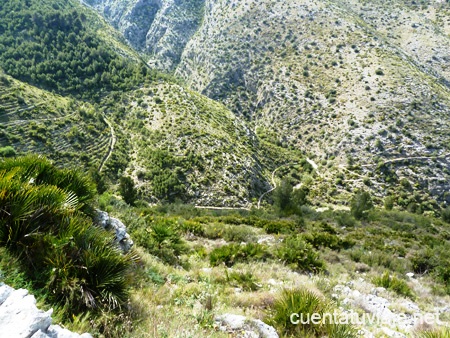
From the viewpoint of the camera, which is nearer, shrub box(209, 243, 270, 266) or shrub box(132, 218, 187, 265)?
shrub box(132, 218, 187, 265)

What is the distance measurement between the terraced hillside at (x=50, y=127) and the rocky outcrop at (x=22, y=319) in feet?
144

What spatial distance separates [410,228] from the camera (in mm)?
25062

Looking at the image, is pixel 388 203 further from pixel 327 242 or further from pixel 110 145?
pixel 110 145

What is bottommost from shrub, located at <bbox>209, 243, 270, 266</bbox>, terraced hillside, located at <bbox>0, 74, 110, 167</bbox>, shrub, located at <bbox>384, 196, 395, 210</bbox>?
terraced hillside, located at <bbox>0, 74, 110, 167</bbox>

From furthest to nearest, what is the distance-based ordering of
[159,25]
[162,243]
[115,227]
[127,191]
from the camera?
[159,25] → [127,191] → [162,243] → [115,227]

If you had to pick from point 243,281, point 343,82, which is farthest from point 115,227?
point 343,82

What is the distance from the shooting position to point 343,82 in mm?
64938

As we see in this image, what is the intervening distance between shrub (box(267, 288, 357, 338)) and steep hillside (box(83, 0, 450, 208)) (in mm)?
48946

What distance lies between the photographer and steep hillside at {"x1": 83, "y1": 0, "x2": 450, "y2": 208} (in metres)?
51.6

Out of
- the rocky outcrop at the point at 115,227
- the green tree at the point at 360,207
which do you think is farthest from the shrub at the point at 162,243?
the green tree at the point at 360,207

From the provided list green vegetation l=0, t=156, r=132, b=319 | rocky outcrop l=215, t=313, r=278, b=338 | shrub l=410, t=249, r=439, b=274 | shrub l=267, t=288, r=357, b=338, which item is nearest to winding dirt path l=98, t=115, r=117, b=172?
shrub l=410, t=249, r=439, b=274

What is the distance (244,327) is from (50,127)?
5105 cm

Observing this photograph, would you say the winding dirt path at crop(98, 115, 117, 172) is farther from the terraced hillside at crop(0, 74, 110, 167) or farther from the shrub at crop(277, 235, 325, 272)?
the shrub at crop(277, 235, 325, 272)

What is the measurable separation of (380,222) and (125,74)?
6446 cm
